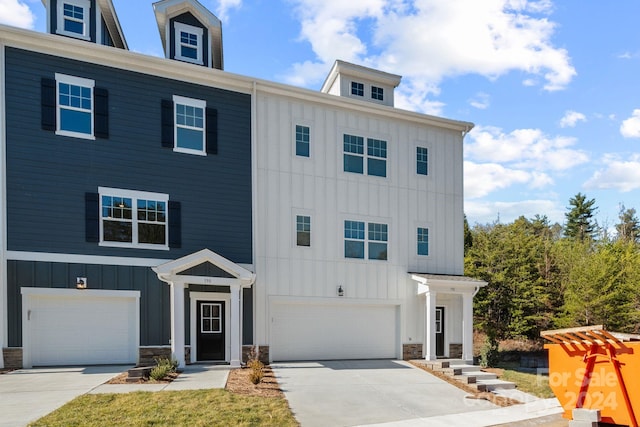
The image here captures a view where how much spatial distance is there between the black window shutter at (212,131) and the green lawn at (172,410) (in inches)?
293

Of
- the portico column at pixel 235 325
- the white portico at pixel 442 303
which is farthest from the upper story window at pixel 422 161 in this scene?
the portico column at pixel 235 325

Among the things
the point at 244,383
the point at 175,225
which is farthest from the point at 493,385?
the point at 175,225

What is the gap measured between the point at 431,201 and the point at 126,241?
34.2 ft

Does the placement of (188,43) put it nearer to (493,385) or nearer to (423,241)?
(423,241)

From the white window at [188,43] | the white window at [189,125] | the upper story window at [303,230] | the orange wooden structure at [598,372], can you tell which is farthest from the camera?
the upper story window at [303,230]

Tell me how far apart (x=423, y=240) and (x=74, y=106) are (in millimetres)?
11933

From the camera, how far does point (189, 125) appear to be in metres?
13.5

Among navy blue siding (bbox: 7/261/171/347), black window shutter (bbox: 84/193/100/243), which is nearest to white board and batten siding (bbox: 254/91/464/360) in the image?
navy blue siding (bbox: 7/261/171/347)

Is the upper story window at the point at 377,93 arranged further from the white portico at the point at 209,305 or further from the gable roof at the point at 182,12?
the white portico at the point at 209,305

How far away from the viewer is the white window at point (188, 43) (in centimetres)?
1425

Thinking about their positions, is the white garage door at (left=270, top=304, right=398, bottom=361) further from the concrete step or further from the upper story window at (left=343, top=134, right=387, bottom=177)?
the upper story window at (left=343, top=134, right=387, bottom=177)

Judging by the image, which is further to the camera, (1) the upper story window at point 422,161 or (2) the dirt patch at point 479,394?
(1) the upper story window at point 422,161

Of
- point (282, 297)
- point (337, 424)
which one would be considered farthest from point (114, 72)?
point (337, 424)

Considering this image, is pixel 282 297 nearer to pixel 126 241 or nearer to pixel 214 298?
pixel 214 298
